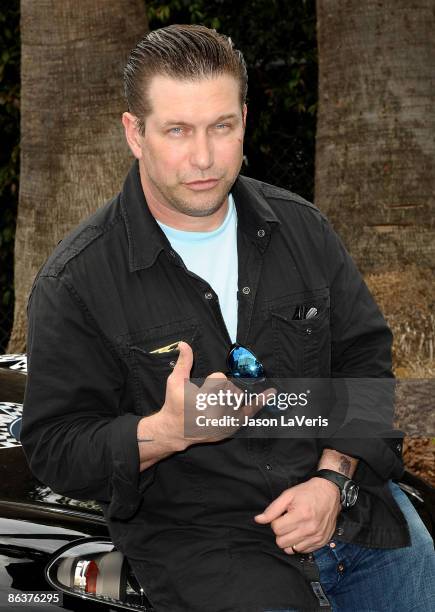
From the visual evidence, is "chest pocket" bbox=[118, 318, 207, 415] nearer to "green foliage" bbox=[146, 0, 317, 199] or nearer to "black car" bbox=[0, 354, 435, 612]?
"black car" bbox=[0, 354, 435, 612]

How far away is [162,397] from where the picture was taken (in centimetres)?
276

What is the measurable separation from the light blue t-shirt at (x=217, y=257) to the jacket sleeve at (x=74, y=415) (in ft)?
1.12

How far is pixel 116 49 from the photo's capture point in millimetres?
5973

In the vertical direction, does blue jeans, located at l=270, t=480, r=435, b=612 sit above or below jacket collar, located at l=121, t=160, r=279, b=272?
below

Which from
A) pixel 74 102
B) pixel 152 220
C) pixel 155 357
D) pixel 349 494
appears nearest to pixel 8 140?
pixel 74 102

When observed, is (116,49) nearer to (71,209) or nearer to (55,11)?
(55,11)

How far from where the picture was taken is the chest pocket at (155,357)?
8.95 feet

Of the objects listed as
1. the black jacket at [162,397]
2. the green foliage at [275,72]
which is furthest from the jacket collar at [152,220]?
the green foliage at [275,72]

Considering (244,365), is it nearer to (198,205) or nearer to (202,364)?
(202,364)

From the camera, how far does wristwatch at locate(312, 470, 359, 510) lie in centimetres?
285

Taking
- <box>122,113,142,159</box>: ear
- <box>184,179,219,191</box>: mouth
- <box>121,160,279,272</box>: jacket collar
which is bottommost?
<box>121,160,279,272</box>: jacket collar

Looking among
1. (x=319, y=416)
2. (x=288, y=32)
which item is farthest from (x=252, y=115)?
(x=319, y=416)

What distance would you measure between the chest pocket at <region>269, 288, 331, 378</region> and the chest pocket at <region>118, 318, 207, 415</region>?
22 centimetres

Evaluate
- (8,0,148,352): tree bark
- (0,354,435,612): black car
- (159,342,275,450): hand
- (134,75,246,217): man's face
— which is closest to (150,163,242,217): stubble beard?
(134,75,246,217): man's face
